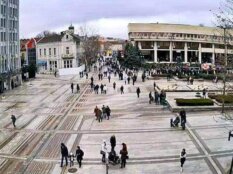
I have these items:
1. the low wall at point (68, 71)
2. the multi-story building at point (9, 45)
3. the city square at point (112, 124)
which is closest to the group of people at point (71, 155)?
the city square at point (112, 124)

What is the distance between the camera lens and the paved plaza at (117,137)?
25.1 meters

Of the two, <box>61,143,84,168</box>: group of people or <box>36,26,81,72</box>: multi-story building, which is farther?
<box>36,26,81,72</box>: multi-story building

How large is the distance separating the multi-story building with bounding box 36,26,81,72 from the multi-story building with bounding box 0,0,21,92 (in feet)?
81.2

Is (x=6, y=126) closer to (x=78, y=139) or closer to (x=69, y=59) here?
(x=78, y=139)

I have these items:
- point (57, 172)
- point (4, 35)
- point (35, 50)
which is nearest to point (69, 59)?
Answer: point (35, 50)

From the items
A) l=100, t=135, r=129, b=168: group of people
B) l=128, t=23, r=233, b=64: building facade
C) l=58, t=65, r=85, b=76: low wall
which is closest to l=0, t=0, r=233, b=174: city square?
l=100, t=135, r=129, b=168: group of people

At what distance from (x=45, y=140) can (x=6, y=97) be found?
27.1 meters

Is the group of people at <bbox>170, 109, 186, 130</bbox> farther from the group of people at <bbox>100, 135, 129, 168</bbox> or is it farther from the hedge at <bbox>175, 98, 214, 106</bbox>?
the group of people at <bbox>100, 135, 129, 168</bbox>

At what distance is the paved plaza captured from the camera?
25.1 metres

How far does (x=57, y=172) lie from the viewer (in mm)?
24438

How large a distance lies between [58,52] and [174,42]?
4076cm

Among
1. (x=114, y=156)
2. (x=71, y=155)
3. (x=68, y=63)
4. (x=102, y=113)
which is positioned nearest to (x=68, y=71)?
(x=68, y=63)

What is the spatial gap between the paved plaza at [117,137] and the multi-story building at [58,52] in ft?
169

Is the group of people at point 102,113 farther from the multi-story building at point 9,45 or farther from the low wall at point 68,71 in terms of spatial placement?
the low wall at point 68,71
